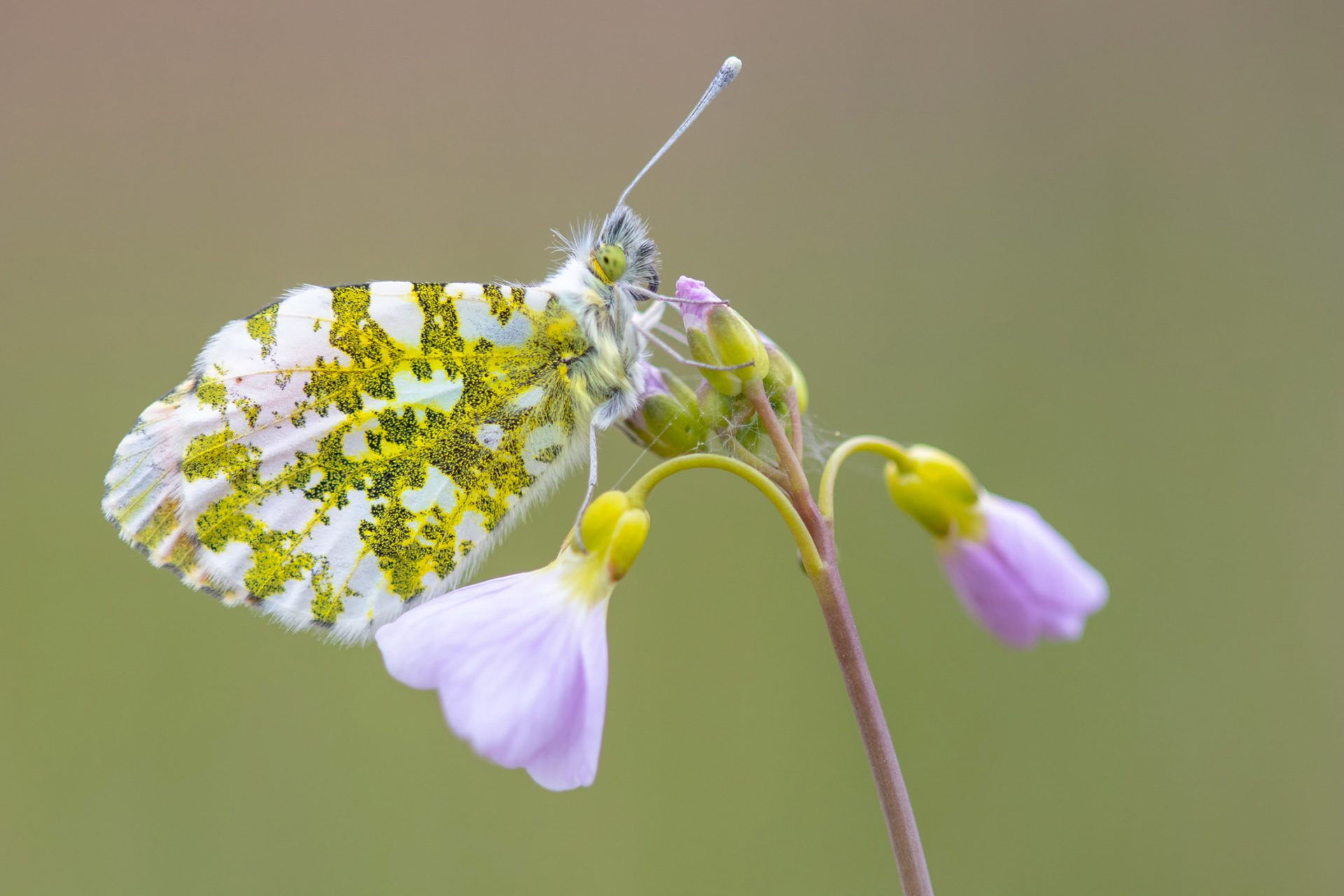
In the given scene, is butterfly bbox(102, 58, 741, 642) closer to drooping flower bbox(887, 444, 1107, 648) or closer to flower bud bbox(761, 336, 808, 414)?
Result: flower bud bbox(761, 336, 808, 414)

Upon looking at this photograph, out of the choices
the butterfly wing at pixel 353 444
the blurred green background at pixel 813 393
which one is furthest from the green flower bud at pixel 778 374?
the blurred green background at pixel 813 393

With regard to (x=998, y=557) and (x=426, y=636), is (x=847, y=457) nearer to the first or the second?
(x=998, y=557)

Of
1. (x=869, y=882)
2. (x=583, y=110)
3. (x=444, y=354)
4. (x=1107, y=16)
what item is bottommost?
(x=869, y=882)

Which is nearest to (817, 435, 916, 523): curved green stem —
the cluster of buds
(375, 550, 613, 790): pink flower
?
the cluster of buds

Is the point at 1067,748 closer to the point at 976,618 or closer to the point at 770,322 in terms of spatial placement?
the point at 770,322

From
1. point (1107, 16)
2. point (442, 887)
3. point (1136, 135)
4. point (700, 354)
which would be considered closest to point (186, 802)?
point (442, 887)
